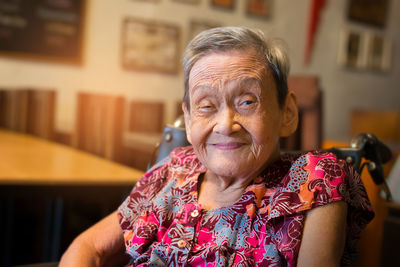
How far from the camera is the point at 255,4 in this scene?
440cm

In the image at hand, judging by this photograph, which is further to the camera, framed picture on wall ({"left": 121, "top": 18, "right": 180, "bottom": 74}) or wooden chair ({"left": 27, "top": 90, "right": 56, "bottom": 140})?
framed picture on wall ({"left": 121, "top": 18, "right": 180, "bottom": 74})

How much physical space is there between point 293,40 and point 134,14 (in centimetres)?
177

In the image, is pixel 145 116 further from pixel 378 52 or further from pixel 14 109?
pixel 378 52

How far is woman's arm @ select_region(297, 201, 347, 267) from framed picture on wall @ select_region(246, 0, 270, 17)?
370 centimetres

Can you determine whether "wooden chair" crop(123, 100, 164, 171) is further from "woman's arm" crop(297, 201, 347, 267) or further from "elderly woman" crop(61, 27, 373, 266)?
"woman's arm" crop(297, 201, 347, 267)

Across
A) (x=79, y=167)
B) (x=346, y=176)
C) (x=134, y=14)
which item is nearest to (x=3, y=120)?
(x=134, y=14)

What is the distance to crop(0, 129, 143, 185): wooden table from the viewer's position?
1.86 meters

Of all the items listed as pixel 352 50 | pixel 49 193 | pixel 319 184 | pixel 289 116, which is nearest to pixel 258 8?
pixel 352 50

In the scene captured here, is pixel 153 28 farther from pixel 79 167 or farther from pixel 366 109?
pixel 366 109

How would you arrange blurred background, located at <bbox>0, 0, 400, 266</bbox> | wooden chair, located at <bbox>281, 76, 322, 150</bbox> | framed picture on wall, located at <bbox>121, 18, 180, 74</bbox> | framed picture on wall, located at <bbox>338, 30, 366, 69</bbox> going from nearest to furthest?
blurred background, located at <bbox>0, 0, 400, 266</bbox>, wooden chair, located at <bbox>281, 76, 322, 150</bbox>, framed picture on wall, located at <bbox>121, 18, 180, 74</bbox>, framed picture on wall, located at <bbox>338, 30, 366, 69</bbox>

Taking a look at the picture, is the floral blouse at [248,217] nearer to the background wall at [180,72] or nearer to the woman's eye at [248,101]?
the woman's eye at [248,101]

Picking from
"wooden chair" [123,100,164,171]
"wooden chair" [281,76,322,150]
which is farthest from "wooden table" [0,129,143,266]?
"wooden chair" [281,76,322,150]

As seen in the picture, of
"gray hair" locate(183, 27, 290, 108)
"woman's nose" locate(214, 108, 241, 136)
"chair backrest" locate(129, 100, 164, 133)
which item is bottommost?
"chair backrest" locate(129, 100, 164, 133)

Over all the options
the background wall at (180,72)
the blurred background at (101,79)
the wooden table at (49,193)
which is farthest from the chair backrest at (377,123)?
the wooden table at (49,193)
